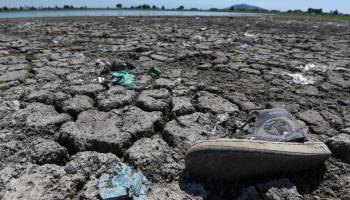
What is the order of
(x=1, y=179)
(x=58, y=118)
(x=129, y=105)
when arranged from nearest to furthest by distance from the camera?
(x=1, y=179) < (x=58, y=118) < (x=129, y=105)

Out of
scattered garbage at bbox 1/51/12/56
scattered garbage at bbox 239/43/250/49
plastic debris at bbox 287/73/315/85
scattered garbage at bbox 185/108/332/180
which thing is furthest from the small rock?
scattered garbage at bbox 1/51/12/56

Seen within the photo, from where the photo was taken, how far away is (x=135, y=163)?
1.96 m

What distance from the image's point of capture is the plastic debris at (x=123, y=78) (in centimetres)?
334

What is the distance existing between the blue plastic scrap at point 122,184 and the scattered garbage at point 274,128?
71 cm

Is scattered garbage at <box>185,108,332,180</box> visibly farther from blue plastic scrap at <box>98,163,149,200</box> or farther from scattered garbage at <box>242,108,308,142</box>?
blue plastic scrap at <box>98,163,149,200</box>

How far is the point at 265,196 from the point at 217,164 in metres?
0.29

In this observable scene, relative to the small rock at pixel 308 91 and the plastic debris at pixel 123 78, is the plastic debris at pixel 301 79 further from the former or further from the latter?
the plastic debris at pixel 123 78

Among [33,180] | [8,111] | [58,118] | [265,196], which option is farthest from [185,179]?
[8,111]

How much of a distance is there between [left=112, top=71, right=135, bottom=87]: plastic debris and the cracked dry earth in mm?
98

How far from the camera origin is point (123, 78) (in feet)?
11.4

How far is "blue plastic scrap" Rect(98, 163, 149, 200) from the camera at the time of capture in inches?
64.7

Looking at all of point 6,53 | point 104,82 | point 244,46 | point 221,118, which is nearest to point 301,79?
point 221,118

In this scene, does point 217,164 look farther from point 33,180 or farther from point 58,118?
point 58,118

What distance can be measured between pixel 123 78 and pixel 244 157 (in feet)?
6.93
